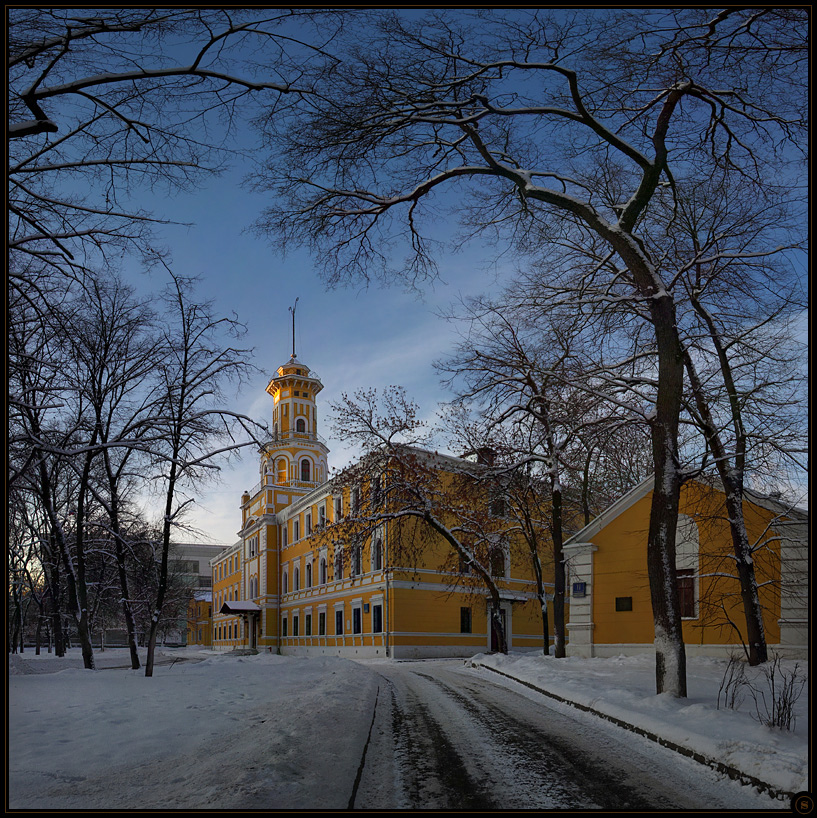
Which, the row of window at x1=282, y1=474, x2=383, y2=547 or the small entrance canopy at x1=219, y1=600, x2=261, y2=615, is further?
the small entrance canopy at x1=219, y1=600, x2=261, y2=615

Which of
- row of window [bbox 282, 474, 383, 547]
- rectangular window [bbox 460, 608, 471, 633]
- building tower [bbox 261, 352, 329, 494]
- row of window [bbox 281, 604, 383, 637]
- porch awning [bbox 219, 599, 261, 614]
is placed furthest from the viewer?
building tower [bbox 261, 352, 329, 494]

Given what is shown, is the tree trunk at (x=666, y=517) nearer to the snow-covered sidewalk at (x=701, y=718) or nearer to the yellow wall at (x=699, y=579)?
the snow-covered sidewalk at (x=701, y=718)

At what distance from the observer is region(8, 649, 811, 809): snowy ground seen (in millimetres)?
5812

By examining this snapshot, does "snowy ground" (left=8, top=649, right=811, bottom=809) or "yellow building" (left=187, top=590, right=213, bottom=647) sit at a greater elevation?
"snowy ground" (left=8, top=649, right=811, bottom=809)

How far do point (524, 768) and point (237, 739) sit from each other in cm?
332

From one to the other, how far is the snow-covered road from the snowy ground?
32cm

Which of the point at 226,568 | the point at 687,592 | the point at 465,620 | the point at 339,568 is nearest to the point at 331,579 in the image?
the point at 339,568

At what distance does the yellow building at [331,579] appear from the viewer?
36.4 m

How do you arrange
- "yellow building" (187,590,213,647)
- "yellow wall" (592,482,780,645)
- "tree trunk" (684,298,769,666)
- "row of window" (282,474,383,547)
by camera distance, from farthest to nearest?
"yellow building" (187,590,213,647) → "row of window" (282,474,383,547) → "yellow wall" (592,482,780,645) → "tree trunk" (684,298,769,666)

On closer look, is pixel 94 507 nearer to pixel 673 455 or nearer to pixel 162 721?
pixel 162 721

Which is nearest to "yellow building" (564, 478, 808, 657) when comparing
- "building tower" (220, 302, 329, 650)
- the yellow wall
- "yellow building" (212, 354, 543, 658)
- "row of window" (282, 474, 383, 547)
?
the yellow wall

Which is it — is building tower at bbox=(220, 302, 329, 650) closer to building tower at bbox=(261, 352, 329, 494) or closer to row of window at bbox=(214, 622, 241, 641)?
building tower at bbox=(261, 352, 329, 494)

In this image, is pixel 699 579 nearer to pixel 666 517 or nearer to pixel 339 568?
pixel 666 517

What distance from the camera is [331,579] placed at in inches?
1784
